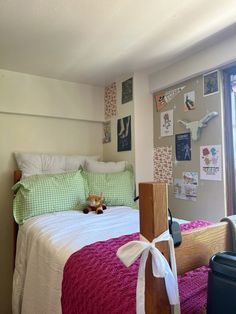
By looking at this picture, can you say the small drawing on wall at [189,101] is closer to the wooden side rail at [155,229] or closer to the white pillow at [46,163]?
the white pillow at [46,163]

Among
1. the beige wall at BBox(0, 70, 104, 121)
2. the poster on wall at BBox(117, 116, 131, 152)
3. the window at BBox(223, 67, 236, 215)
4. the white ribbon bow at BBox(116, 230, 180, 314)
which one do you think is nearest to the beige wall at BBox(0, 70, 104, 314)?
the beige wall at BBox(0, 70, 104, 121)

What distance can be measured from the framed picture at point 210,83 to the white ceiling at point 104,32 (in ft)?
0.78

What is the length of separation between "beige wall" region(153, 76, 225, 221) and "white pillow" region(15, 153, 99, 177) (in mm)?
980

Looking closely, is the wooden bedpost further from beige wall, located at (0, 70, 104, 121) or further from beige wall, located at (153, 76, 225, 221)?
beige wall, located at (0, 70, 104, 121)

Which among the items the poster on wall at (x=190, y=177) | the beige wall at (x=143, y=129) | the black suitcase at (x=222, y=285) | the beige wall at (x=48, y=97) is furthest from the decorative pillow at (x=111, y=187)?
the black suitcase at (x=222, y=285)

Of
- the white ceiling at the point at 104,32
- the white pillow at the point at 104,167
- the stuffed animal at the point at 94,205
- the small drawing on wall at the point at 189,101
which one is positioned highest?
the white ceiling at the point at 104,32

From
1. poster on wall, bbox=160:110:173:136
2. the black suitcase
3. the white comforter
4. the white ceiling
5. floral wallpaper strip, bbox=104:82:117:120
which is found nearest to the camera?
the black suitcase

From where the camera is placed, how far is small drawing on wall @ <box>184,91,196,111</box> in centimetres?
218

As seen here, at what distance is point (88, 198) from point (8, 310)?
4.56ft

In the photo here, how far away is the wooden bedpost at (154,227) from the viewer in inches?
26.2

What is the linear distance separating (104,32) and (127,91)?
37.0 inches

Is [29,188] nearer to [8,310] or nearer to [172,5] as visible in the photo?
[8,310]

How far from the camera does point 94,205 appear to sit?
6.84ft

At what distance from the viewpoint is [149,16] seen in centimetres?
157
